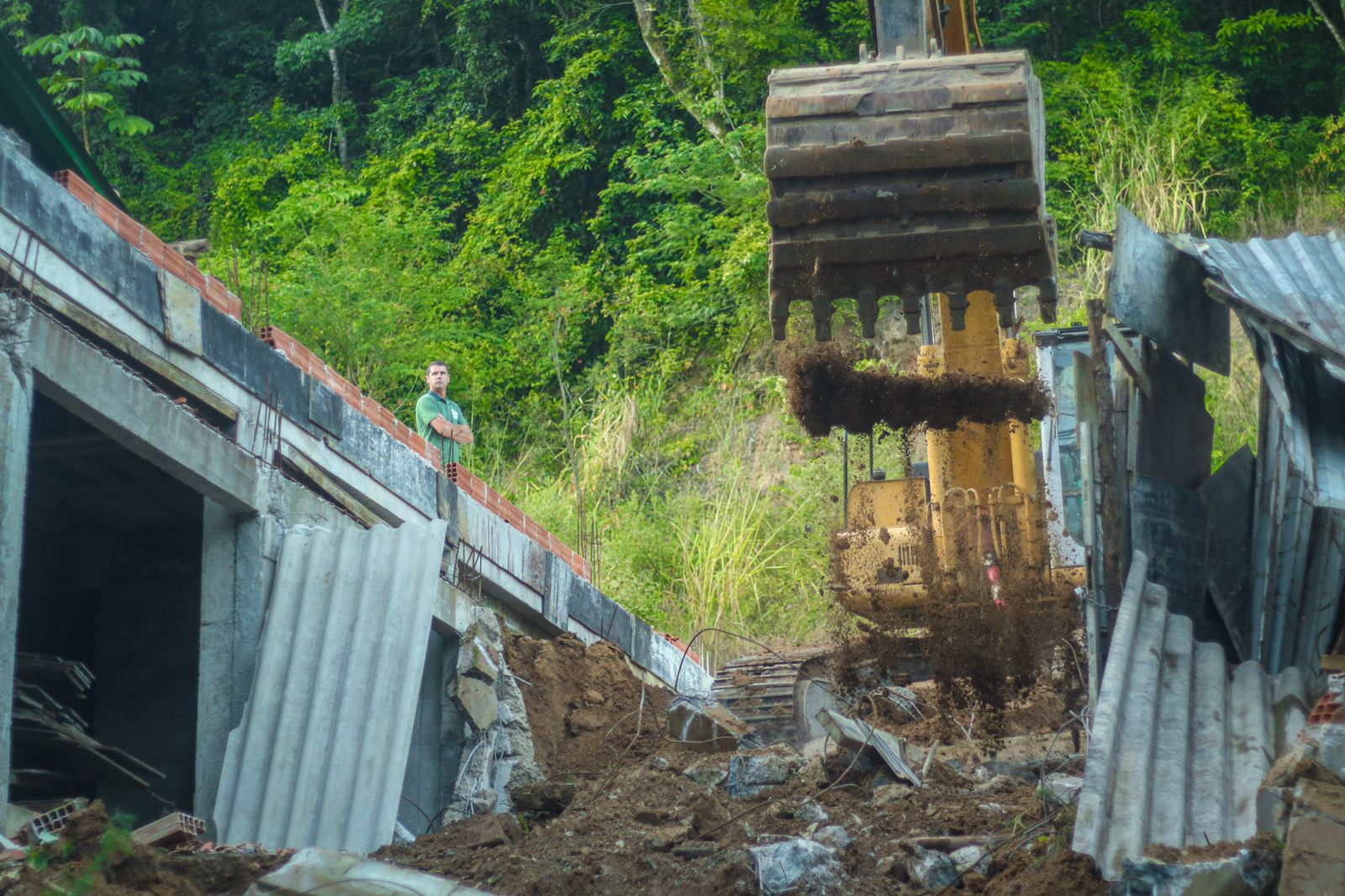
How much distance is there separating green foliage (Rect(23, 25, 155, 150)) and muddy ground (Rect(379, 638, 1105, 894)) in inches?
728

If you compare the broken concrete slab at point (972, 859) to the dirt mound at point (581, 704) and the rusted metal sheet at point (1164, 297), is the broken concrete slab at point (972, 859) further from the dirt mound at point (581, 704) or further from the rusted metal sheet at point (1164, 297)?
the dirt mound at point (581, 704)

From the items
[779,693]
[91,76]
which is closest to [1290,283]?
[779,693]

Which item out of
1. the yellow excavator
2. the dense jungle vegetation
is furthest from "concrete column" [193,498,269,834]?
the dense jungle vegetation

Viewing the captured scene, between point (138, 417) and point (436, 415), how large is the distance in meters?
4.44

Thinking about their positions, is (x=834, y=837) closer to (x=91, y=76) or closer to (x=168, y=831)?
(x=168, y=831)

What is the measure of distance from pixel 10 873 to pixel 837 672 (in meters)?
6.35

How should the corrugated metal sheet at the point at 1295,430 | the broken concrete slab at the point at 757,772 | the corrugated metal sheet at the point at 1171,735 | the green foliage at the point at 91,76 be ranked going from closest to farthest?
the corrugated metal sheet at the point at 1171,735
the corrugated metal sheet at the point at 1295,430
the broken concrete slab at the point at 757,772
the green foliage at the point at 91,76

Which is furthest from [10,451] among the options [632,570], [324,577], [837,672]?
[632,570]

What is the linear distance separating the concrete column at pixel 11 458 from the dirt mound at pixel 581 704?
3639 millimetres

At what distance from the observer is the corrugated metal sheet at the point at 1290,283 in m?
6.64

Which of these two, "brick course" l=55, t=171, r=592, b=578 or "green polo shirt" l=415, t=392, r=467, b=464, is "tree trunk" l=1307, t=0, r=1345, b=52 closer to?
"brick course" l=55, t=171, r=592, b=578

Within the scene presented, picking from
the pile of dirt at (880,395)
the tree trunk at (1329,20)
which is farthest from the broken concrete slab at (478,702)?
the tree trunk at (1329,20)

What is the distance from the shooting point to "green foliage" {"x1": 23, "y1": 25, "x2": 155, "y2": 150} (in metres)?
24.8

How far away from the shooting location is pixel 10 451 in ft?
24.8
